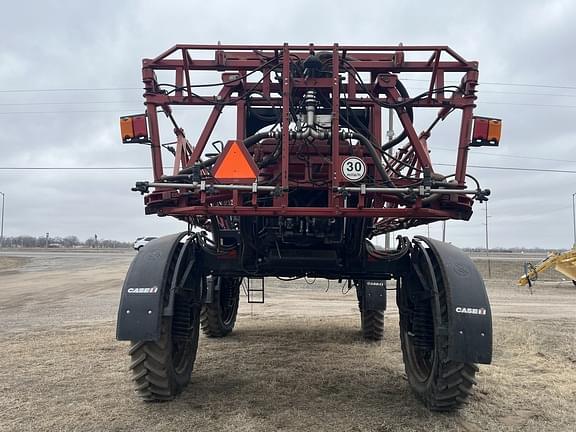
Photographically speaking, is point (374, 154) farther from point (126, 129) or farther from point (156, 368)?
point (156, 368)

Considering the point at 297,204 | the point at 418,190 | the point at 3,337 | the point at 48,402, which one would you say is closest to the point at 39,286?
the point at 3,337

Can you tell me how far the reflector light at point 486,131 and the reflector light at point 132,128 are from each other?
2866 mm

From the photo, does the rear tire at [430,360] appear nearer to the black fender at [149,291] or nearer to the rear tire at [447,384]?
the rear tire at [447,384]

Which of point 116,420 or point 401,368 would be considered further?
point 401,368

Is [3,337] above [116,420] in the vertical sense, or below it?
below

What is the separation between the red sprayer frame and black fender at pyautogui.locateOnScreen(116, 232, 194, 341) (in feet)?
1.52

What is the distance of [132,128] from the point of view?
15.5ft

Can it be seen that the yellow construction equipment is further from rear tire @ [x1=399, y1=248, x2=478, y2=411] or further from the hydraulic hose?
the hydraulic hose

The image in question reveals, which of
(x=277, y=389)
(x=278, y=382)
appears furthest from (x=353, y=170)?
(x=278, y=382)

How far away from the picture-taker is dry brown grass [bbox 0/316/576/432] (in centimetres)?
452

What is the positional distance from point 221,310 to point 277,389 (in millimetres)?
3547

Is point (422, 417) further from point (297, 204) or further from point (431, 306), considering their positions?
point (297, 204)

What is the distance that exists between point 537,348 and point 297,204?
522 centimetres

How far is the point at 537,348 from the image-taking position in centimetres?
813
